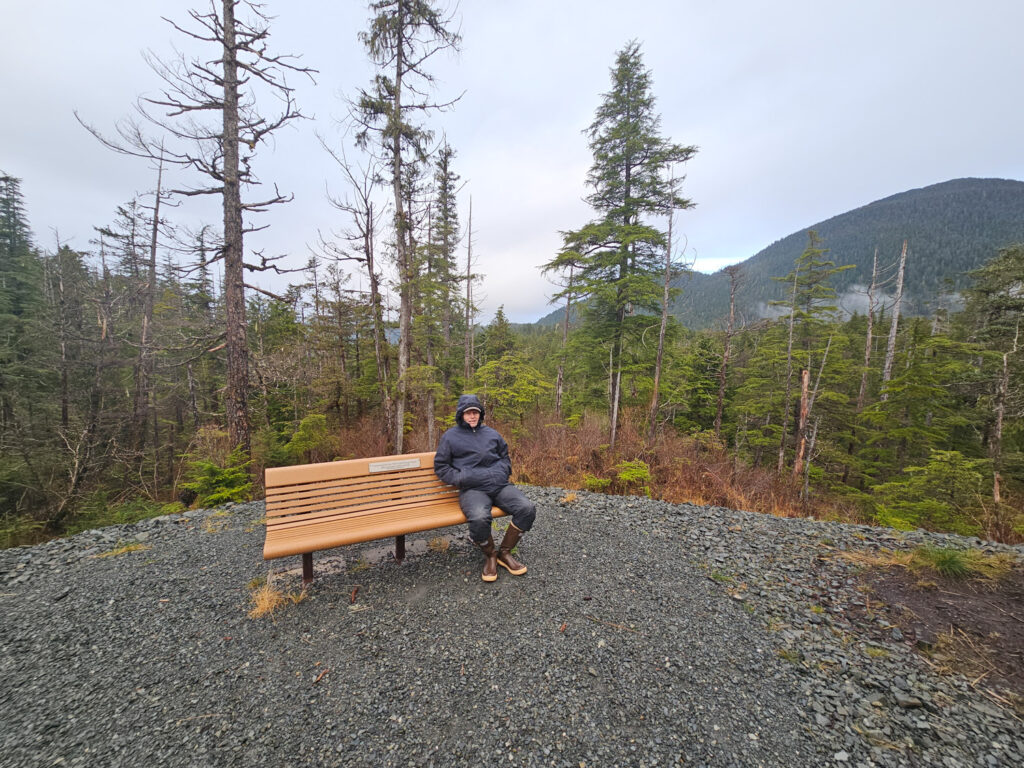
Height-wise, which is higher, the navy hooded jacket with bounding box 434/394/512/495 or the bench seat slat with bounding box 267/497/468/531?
the navy hooded jacket with bounding box 434/394/512/495

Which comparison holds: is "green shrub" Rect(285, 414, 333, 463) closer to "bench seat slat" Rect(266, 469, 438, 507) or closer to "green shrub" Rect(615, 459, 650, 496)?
"bench seat slat" Rect(266, 469, 438, 507)

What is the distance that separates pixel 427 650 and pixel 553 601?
111 cm

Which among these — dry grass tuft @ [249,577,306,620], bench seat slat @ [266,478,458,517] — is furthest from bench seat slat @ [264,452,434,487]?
dry grass tuft @ [249,577,306,620]

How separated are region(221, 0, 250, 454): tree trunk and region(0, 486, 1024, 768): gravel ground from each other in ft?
10.6

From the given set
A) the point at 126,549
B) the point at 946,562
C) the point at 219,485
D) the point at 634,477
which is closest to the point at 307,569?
the point at 126,549

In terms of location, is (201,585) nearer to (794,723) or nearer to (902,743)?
(794,723)

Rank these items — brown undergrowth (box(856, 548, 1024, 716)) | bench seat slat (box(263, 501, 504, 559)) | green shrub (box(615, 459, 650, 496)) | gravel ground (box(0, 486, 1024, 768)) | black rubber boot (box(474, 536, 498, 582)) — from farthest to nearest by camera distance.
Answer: green shrub (box(615, 459, 650, 496)) → black rubber boot (box(474, 536, 498, 582)) → bench seat slat (box(263, 501, 504, 559)) → brown undergrowth (box(856, 548, 1024, 716)) → gravel ground (box(0, 486, 1024, 768))

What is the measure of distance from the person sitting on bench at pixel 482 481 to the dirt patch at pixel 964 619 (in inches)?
118

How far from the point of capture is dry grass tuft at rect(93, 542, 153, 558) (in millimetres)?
3762

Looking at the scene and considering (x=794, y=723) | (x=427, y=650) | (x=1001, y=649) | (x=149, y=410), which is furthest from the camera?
(x=149, y=410)

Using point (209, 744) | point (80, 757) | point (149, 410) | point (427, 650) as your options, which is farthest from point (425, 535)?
point (149, 410)

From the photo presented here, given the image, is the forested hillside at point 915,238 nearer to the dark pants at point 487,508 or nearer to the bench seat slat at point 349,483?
the dark pants at point 487,508

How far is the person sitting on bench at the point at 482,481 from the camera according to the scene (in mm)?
3357

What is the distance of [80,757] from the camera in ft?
5.50
